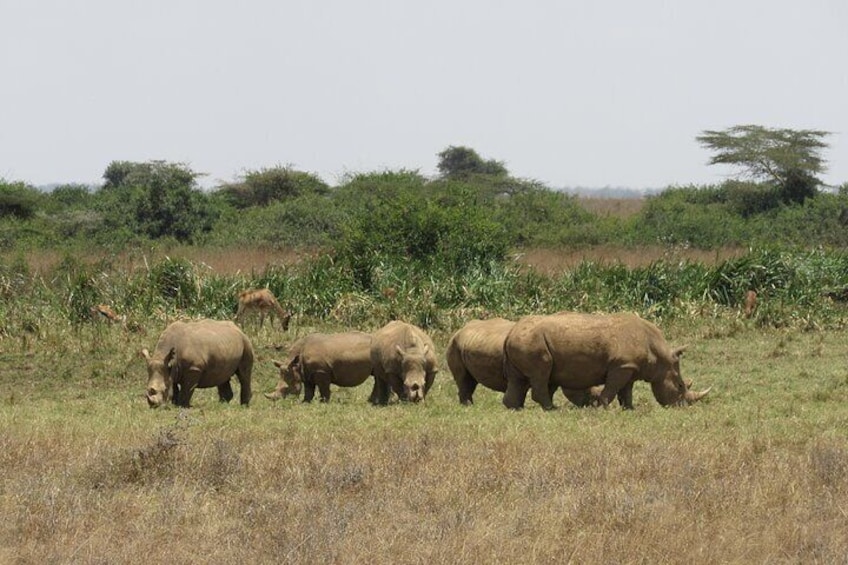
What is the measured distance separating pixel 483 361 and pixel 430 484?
607 cm

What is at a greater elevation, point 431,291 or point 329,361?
point 431,291

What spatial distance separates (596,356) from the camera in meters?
15.4

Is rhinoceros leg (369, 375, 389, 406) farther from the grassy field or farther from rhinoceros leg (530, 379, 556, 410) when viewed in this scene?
rhinoceros leg (530, 379, 556, 410)

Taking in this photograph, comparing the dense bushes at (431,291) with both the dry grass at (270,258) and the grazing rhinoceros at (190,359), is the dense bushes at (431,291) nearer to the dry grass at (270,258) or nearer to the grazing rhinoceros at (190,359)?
the dry grass at (270,258)

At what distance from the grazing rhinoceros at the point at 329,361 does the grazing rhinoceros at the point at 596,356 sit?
3.19 meters

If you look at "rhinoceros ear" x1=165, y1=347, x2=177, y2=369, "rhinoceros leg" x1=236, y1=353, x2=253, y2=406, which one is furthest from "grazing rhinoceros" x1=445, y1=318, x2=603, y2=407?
"rhinoceros ear" x1=165, y1=347, x2=177, y2=369

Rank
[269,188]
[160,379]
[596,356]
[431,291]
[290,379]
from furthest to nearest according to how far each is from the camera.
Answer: [269,188] < [431,291] < [290,379] < [160,379] < [596,356]

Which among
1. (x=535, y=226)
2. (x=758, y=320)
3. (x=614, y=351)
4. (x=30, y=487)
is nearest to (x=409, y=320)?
(x=758, y=320)

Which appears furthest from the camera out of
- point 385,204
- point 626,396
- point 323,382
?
point 385,204

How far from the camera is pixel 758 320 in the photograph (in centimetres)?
2695

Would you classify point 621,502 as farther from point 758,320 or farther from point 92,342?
point 758,320

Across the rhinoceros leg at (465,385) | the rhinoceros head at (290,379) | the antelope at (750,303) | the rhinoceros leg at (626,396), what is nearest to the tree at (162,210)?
the antelope at (750,303)

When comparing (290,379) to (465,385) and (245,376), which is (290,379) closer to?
(245,376)

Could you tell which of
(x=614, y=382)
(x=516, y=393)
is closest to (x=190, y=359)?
(x=516, y=393)
